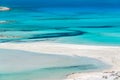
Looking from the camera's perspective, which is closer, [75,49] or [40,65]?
[40,65]

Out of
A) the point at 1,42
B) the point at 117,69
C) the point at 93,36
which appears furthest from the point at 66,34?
the point at 117,69

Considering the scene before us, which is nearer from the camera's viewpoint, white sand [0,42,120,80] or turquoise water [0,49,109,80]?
turquoise water [0,49,109,80]

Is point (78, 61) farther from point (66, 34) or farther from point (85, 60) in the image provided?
point (66, 34)

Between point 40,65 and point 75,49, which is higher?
point 75,49

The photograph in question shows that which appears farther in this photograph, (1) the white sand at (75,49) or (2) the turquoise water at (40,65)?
(1) the white sand at (75,49)
